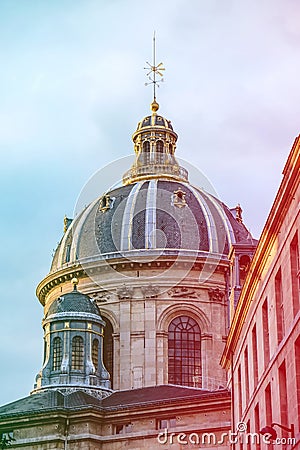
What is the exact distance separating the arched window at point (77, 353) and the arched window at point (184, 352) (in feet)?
21.6

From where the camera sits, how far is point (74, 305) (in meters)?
58.2

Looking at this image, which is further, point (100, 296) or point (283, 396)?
point (100, 296)

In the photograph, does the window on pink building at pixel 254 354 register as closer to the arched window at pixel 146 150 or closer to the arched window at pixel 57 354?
the arched window at pixel 57 354

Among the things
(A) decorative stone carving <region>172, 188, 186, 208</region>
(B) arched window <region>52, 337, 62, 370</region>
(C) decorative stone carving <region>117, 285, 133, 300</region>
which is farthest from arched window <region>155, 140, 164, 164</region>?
(B) arched window <region>52, 337, 62, 370</region>

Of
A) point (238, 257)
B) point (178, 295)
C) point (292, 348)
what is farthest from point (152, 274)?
point (292, 348)

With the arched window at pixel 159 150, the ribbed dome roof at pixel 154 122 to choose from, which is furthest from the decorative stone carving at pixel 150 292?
the ribbed dome roof at pixel 154 122

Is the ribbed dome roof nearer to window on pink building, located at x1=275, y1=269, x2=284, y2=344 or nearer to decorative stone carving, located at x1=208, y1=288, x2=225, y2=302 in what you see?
decorative stone carving, located at x1=208, y1=288, x2=225, y2=302

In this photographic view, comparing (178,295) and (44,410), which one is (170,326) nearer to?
(178,295)

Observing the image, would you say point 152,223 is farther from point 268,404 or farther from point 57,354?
point 268,404

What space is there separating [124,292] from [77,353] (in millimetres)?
6626

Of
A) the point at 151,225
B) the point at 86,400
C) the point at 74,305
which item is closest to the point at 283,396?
the point at 86,400

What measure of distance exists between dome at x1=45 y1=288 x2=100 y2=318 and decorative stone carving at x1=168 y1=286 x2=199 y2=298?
215 inches

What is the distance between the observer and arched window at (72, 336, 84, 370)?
57062 millimetres

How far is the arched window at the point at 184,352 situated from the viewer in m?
61.2
